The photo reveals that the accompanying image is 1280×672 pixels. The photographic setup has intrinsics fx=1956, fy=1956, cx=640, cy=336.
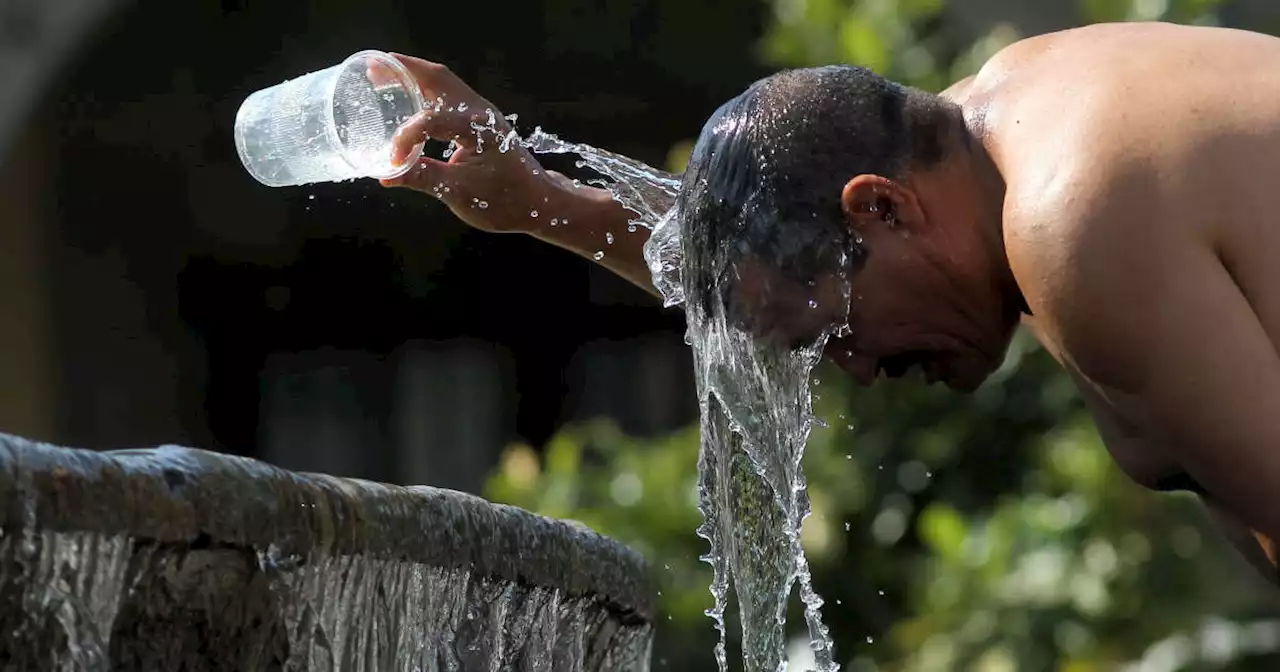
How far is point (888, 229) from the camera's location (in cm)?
229

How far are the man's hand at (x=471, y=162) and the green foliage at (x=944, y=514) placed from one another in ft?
6.65

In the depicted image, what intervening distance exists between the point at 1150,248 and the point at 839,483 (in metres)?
3.12

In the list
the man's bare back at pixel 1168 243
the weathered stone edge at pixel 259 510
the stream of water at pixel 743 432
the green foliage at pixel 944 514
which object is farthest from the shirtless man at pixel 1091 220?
the green foliage at pixel 944 514

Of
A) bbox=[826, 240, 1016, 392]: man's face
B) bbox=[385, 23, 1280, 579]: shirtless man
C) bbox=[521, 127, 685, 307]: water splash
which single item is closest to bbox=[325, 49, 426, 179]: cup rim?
bbox=[521, 127, 685, 307]: water splash

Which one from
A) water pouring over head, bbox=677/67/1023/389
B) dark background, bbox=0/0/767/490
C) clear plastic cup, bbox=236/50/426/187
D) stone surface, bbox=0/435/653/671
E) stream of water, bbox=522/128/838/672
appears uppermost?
dark background, bbox=0/0/767/490

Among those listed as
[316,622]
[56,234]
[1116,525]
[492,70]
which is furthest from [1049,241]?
[56,234]

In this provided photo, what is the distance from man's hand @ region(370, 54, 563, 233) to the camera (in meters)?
2.75

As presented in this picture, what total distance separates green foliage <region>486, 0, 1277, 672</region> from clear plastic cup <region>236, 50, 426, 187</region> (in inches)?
85.8

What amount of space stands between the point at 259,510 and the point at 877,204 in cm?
89

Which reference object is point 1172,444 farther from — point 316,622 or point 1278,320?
point 316,622

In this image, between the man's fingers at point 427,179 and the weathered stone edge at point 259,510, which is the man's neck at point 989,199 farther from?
the man's fingers at point 427,179

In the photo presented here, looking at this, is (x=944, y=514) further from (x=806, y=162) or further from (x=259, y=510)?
(x=259, y=510)

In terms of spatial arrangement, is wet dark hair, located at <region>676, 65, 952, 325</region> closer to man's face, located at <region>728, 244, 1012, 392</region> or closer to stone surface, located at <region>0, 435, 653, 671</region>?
man's face, located at <region>728, 244, 1012, 392</region>

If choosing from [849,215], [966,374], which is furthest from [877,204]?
[966,374]
